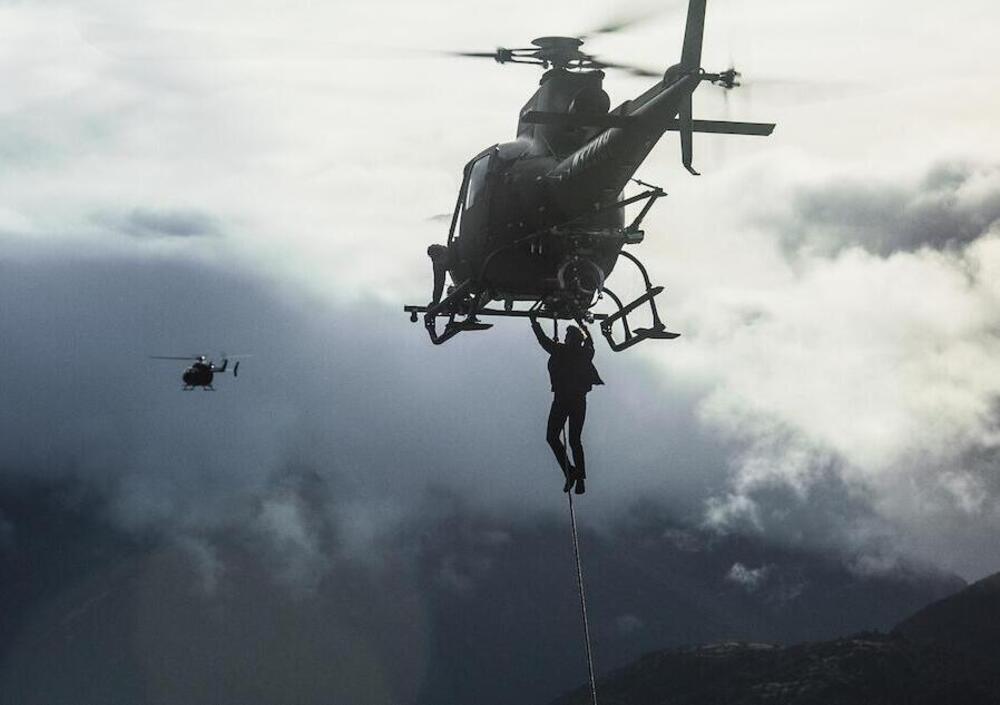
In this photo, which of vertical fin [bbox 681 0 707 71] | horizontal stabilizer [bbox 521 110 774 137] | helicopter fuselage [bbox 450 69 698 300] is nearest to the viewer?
vertical fin [bbox 681 0 707 71]

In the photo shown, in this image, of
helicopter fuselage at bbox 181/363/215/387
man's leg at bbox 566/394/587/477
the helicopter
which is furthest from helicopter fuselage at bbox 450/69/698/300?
helicopter fuselage at bbox 181/363/215/387

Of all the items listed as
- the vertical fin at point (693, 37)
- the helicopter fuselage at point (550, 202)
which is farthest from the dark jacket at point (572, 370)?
the vertical fin at point (693, 37)

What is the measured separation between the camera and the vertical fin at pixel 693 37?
24281 mm

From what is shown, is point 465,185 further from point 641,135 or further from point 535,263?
point 641,135

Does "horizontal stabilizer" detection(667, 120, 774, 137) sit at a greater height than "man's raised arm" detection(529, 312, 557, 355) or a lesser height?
greater

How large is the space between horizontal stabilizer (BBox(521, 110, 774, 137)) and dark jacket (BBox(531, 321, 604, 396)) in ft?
14.7

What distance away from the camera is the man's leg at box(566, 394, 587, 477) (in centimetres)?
2677

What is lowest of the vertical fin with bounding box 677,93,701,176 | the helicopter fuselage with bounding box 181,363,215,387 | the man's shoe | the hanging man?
the man's shoe

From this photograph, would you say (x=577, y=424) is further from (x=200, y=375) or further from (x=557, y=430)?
(x=200, y=375)

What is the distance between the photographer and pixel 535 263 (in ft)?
103

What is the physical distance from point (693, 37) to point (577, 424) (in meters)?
7.87

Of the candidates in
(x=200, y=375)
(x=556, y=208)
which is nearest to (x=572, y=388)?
(x=556, y=208)

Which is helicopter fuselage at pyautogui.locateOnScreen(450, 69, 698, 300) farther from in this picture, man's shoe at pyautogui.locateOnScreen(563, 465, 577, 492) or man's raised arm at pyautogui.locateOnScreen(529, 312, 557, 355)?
man's shoe at pyautogui.locateOnScreen(563, 465, 577, 492)

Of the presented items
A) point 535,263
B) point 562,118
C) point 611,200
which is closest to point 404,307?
point 535,263
